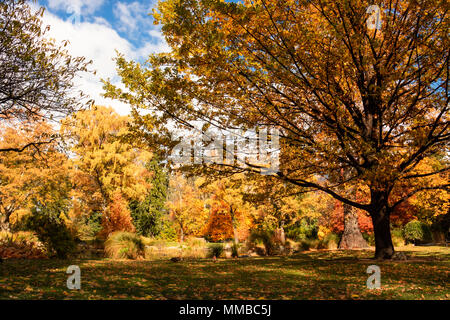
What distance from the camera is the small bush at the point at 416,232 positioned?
73.7ft

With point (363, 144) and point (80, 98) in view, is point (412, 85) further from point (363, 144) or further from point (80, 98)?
point (80, 98)

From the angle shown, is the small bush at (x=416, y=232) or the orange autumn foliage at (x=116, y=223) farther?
the small bush at (x=416, y=232)

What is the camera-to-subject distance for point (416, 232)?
883 inches

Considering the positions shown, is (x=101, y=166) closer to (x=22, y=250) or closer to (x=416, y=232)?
(x=22, y=250)

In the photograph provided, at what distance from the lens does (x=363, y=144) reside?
668 centimetres

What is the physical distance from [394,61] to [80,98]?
8.70m

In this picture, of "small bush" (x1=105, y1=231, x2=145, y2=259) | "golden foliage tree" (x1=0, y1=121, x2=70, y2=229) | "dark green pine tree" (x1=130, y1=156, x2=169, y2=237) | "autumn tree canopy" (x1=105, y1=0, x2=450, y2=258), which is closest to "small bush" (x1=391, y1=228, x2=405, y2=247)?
"autumn tree canopy" (x1=105, y1=0, x2=450, y2=258)

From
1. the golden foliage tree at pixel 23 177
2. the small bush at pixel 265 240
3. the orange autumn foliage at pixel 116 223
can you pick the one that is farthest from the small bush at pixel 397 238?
the golden foliage tree at pixel 23 177

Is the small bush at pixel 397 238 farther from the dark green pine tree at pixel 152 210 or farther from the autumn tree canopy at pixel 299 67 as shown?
the dark green pine tree at pixel 152 210

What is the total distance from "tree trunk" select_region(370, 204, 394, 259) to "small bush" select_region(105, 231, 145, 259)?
10.9 meters

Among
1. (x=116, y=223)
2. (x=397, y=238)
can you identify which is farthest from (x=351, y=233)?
(x=116, y=223)

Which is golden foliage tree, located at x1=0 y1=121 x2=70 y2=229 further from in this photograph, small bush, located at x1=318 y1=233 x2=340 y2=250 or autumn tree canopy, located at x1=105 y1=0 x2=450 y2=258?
small bush, located at x1=318 y1=233 x2=340 y2=250

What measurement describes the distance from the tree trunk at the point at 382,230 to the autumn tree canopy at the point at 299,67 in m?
1.23
